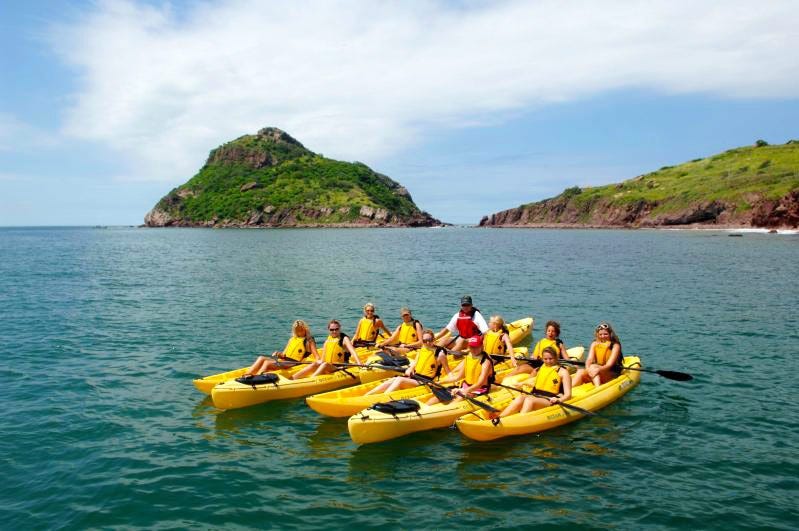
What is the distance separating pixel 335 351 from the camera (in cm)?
1738

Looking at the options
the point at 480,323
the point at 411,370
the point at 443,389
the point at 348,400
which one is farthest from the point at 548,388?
the point at 348,400

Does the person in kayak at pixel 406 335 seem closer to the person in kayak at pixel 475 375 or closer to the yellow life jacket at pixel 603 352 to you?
the person in kayak at pixel 475 375

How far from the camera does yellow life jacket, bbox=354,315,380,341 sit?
20547 millimetres

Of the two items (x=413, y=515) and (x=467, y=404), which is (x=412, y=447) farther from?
(x=413, y=515)

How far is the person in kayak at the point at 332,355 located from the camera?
17141 mm

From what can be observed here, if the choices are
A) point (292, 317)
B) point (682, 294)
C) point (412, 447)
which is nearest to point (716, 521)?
point (412, 447)

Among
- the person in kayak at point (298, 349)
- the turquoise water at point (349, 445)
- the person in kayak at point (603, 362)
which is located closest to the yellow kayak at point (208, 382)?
the turquoise water at point (349, 445)

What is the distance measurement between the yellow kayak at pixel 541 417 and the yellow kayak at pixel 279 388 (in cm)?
491

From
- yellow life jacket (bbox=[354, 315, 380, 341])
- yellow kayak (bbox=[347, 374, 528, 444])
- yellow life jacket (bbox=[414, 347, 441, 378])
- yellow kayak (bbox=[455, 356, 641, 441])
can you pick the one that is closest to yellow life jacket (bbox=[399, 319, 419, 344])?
yellow life jacket (bbox=[354, 315, 380, 341])

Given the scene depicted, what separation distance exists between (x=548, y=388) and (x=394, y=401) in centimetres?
400

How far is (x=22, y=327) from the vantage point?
87.9ft

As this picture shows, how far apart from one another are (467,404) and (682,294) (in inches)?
1026

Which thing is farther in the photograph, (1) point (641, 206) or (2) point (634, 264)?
(1) point (641, 206)

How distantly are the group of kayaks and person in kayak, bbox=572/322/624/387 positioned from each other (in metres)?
0.22
